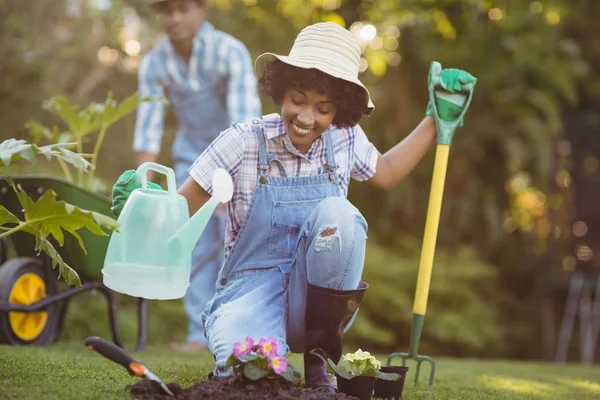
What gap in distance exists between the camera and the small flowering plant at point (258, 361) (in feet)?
5.95

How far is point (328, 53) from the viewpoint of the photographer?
2.25 m

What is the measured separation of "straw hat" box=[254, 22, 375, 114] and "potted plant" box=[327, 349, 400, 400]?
79cm

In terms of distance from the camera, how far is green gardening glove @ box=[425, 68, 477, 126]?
→ 2.53 m

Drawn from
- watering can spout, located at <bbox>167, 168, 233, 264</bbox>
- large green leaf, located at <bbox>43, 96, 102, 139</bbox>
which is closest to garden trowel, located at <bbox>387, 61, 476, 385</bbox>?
watering can spout, located at <bbox>167, 168, 233, 264</bbox>

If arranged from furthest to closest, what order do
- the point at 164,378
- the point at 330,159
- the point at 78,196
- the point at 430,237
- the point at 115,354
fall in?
1. the point at 78,196
2. the point at 430,237
3. the point at 330,159
4. the point at 164,378
5. the point at 115,354

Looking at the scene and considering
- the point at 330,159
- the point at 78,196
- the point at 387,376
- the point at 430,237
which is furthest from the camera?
the point at 78,196

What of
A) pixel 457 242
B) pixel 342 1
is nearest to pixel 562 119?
pixel 457 242

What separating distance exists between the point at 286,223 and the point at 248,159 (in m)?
0.22

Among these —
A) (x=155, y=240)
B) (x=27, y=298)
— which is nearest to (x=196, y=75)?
(x=27, y=298)

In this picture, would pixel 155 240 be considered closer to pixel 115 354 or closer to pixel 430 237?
pixel 115 354

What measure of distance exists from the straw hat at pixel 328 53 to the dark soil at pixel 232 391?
2.90ft

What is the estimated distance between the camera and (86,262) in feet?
9.80

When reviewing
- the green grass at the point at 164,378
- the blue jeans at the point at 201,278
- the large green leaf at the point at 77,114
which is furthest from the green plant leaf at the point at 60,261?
the blue jeans at the point at 201,278

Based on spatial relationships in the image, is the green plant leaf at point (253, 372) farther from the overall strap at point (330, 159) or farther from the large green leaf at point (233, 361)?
the overall strap at point (330, 159)
